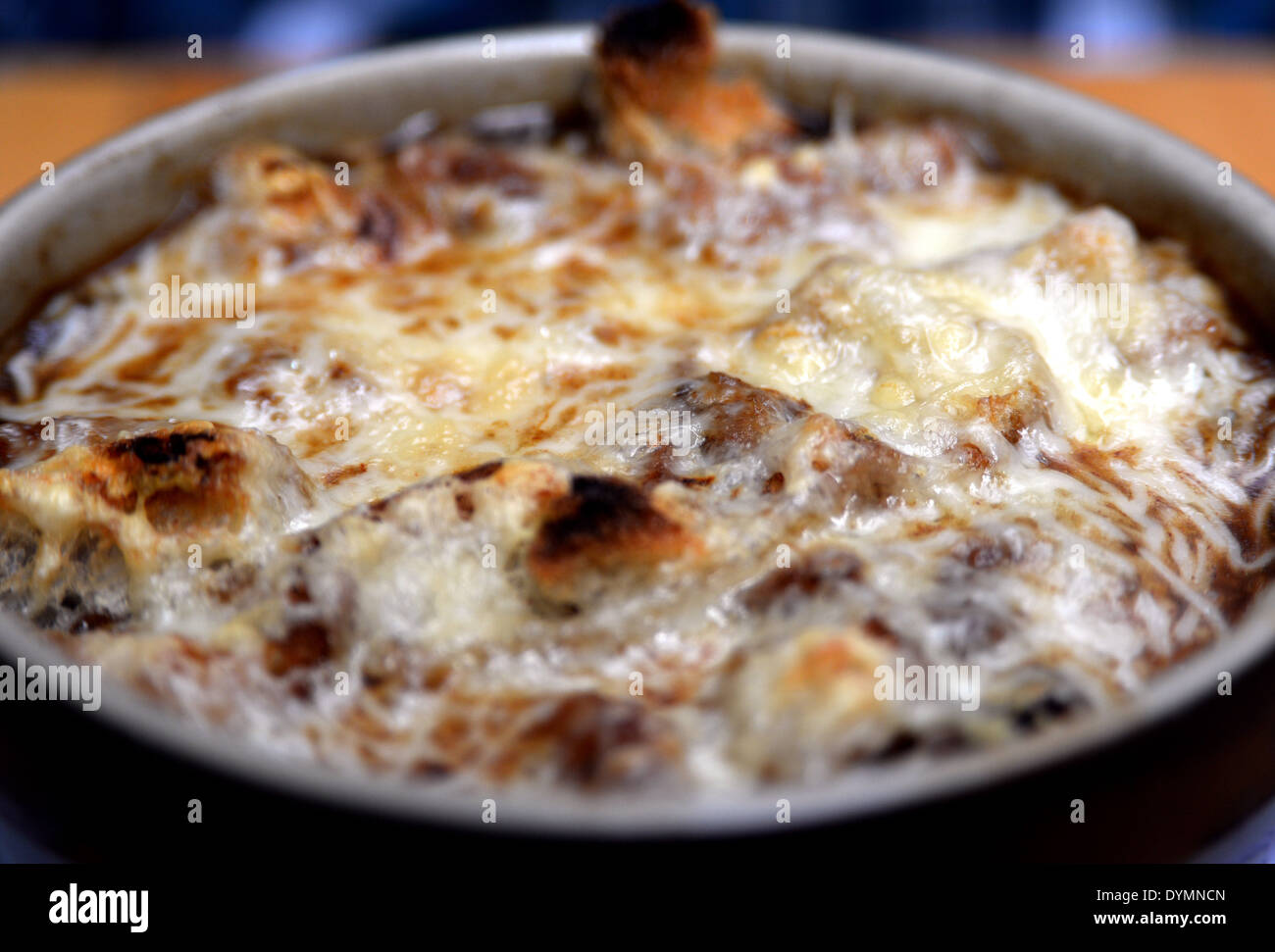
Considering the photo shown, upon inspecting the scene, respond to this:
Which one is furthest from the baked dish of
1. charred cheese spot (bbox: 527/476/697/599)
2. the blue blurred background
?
the blue blurred background

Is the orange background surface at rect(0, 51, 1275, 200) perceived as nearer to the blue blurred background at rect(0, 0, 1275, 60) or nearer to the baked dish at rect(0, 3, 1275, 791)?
the blue blurred background at rect(0, 0, 1275, 60)

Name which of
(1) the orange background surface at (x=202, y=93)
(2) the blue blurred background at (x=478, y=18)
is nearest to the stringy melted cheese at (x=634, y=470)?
(1) the orange background surface at (x=202, y=93)

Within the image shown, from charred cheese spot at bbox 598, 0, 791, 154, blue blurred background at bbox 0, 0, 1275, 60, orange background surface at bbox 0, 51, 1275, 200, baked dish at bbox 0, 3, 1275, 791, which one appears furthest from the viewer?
blue blurred background at bbox 0, 0, 1275, 60

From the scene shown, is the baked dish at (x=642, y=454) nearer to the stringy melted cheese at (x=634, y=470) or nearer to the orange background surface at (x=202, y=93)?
the stringy melted cheese at (x=634, y=470)

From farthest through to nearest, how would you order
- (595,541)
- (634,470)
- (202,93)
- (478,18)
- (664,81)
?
(478,18), (202,93), (664,81), (634,470), (595,541)

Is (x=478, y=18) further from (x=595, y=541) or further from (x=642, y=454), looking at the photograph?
(x=595, y=541)

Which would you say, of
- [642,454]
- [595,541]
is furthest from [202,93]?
[595,541]

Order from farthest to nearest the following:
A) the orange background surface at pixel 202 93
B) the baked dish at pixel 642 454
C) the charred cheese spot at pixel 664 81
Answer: the orange background surface at pixel 202 93
the charred cheese spot at pixel 664 81
the baked dish at pixel 642 454
